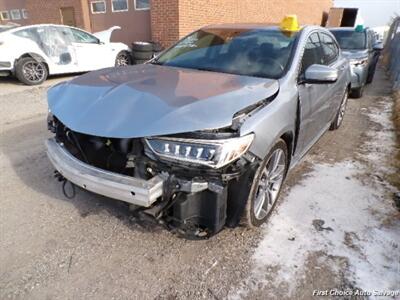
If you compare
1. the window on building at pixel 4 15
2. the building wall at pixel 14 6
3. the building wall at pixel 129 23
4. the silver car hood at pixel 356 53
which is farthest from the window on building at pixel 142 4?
the window on building at pixel 4 15

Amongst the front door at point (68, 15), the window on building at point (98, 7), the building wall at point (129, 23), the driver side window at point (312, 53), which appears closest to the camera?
the driver side window at point (312, 53)

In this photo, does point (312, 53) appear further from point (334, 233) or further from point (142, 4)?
point (142, 4)

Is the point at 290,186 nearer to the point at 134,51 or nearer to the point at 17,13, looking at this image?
the point at 134,51

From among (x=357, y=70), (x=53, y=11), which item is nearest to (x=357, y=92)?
(x=357, y=70)

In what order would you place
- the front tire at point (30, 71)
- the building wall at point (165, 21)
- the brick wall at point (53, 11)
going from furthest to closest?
1. the brick wall at point (53, 11)
2. the building wall at point (165, 21)
3. the front tire at point (30, 71)

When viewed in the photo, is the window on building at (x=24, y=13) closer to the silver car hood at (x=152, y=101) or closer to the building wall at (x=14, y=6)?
the building wall at (x=14, y=6)

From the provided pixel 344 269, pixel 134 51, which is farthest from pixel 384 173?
pixel 134 51

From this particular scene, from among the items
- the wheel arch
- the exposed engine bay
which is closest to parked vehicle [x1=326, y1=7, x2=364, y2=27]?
the wheel arch

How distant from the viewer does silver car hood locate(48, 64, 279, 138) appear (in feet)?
6.93

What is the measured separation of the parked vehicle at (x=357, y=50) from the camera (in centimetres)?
722

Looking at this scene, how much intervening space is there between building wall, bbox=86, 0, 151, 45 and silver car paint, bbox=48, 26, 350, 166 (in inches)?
339

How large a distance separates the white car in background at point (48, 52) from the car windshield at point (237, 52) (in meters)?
5.74

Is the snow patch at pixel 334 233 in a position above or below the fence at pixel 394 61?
above

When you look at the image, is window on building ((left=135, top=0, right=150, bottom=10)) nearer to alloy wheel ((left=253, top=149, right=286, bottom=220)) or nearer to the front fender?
the front fender
